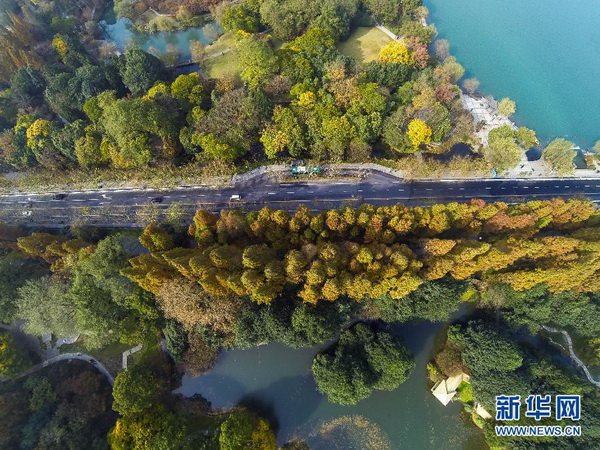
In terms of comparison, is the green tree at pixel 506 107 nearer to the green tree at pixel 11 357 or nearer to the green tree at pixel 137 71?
the green tree at pixel 137 71

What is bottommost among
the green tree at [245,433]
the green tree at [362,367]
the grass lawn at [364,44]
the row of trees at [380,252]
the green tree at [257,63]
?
the green tree at [245,433]

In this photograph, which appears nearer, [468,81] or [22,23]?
[468,81]

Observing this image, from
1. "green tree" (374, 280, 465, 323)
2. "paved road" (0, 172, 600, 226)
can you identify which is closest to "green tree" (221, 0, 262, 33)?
"paved road" (0, 172, 600, 226)

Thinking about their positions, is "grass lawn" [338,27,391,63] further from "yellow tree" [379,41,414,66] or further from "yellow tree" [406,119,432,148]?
"yellow tree" [406,119,432,148]

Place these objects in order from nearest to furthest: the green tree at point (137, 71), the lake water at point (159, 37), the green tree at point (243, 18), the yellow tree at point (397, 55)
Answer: the yellow tree at point (397, 55)
the green tree at point (137, 71)
the green tree at point (243, 18)
the lake water at point (159, 37)

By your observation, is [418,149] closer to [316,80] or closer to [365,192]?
[365,192]

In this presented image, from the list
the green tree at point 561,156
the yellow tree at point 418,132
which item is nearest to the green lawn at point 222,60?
the yellow tree at point 418,132

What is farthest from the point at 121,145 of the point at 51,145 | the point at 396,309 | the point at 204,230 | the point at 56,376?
the point at 396,309

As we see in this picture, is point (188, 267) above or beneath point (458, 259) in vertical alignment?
beneath
